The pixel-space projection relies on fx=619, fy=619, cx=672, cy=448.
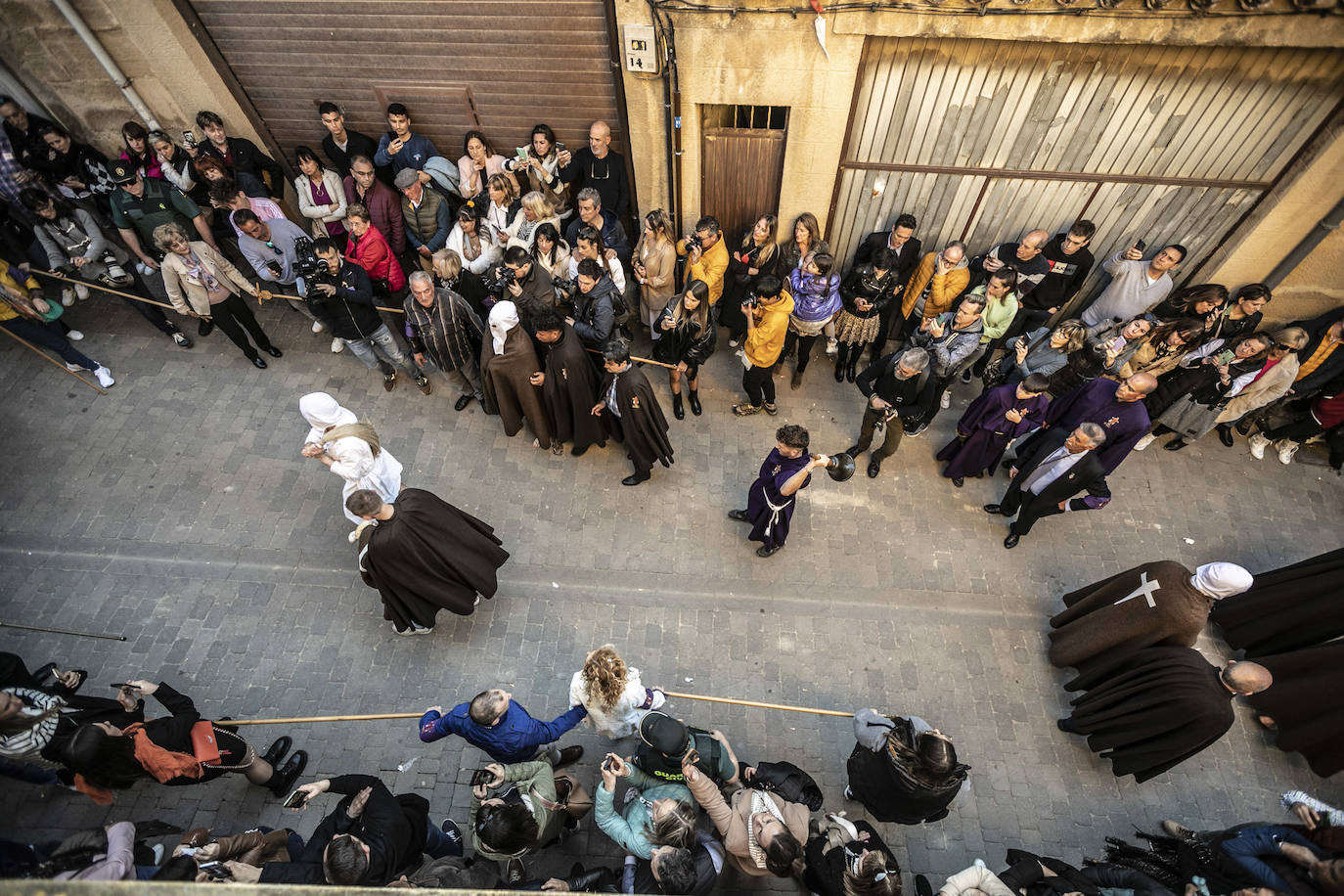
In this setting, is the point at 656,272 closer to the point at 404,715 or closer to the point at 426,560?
the point at 426,560

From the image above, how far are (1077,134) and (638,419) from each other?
18.5ft

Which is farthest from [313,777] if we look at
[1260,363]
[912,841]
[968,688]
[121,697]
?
[1260,363]

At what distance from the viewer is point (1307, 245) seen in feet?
21.5

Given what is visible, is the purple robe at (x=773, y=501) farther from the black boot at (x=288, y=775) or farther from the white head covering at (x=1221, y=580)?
the black boot at (x=288, y=775)

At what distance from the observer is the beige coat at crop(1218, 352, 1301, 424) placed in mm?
6609

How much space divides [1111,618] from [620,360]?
498 centimetres

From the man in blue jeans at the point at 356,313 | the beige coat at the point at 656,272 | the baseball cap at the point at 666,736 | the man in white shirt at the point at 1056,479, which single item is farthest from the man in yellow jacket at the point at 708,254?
the baseball cap at the point at 666,736

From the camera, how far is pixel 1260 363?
655cm

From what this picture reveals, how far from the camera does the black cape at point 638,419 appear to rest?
633cm

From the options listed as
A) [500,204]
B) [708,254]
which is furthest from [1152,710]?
[500,204]

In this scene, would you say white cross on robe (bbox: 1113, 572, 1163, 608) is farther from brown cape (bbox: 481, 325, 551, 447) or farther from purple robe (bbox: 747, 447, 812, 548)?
brown cape (bbox: 481, 325, 551, 447)

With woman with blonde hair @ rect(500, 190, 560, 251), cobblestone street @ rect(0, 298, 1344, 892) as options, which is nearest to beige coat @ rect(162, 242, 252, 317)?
cobblestone street @ rect(0, 298, 1344, 892)

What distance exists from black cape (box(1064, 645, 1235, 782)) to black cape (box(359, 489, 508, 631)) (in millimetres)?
5496

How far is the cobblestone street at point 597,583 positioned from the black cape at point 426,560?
0.52 m
